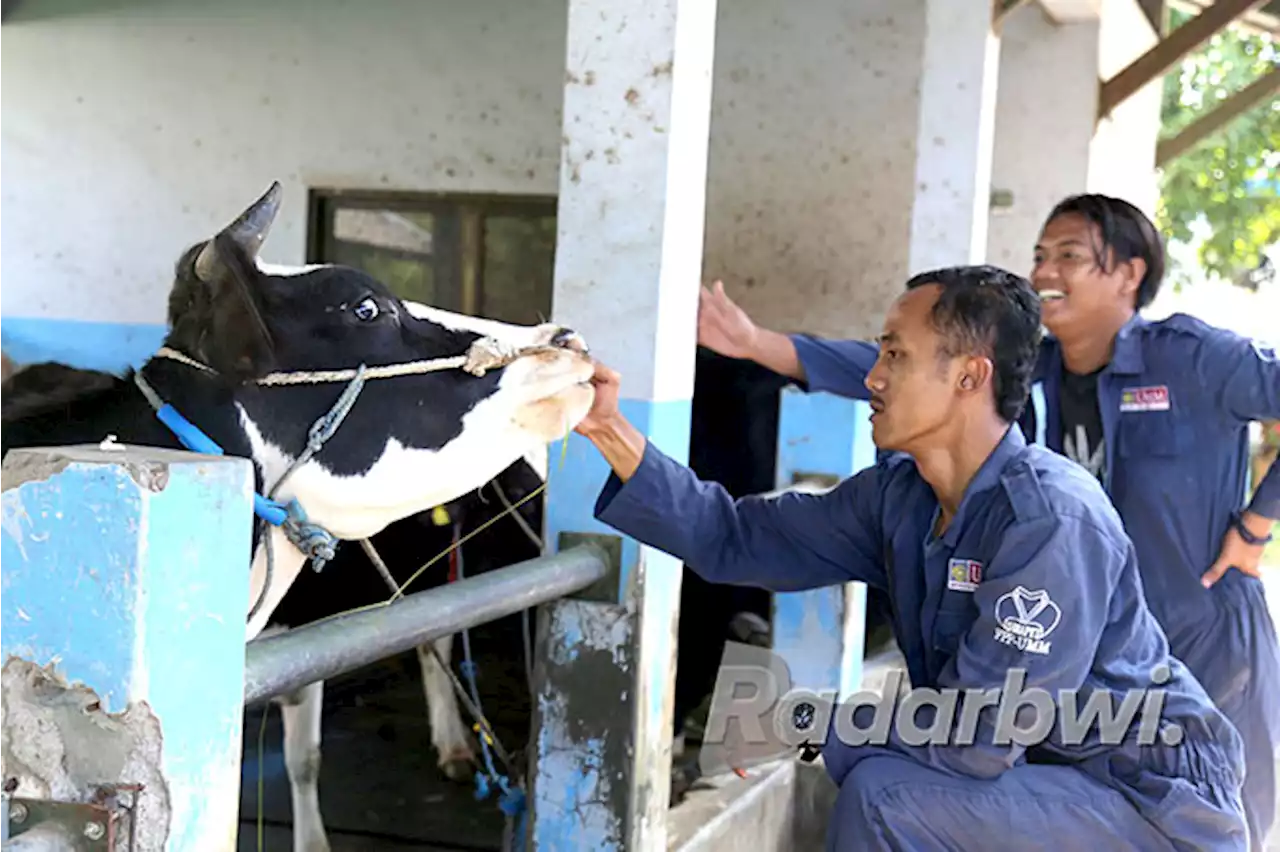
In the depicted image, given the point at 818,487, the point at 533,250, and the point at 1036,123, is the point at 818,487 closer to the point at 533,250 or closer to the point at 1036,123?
the point at 533,250

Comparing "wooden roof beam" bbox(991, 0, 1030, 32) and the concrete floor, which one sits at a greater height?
"wooden roof beam" bbox(991, 0, 1030, 32)

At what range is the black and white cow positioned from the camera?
7.27 feet

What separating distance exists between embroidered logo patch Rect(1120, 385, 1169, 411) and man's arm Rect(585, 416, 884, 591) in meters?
0.82

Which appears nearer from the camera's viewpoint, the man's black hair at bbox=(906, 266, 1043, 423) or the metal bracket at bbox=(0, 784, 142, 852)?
the metal bracket at bbox=(0, 784, 142, 852)

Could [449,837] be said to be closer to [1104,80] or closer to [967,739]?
[967,739]

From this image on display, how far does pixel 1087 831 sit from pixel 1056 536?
47 cm

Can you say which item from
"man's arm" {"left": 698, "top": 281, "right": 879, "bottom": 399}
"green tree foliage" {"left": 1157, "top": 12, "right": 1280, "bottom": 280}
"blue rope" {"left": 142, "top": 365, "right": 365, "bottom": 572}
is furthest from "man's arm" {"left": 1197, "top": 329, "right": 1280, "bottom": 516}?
"green tree foliage" {"left": 1157, "top": 12, "right": 1280, "bottom": 280}

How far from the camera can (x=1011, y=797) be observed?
2.12 m

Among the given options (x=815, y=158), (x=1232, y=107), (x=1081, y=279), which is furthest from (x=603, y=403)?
(x=1232, y=107)

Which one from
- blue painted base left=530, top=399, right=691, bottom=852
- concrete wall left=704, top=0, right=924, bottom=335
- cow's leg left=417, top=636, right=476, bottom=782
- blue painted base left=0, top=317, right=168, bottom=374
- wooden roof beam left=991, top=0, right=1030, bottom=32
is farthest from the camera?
blue painted base left=0, top=317, right=168, bottom=374

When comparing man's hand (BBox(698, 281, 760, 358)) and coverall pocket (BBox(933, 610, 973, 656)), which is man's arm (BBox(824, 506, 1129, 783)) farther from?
man's hand (BBox(698, 281, 760, 358))

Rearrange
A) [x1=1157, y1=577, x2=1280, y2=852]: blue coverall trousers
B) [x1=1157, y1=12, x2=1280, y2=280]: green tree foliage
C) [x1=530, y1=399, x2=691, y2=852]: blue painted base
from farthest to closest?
[x1=1157, y1=12, x2=1280, y2=280]: green tree foliage
[x1=1157, y1=577, x2=1280, y2=852]: blue coverall trousers
[x1=530, y1=399, x2=691, y2=852]: blue painted base

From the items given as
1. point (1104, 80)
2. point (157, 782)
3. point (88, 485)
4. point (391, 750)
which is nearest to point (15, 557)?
point (88, 485)

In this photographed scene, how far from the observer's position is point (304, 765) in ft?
12.1
